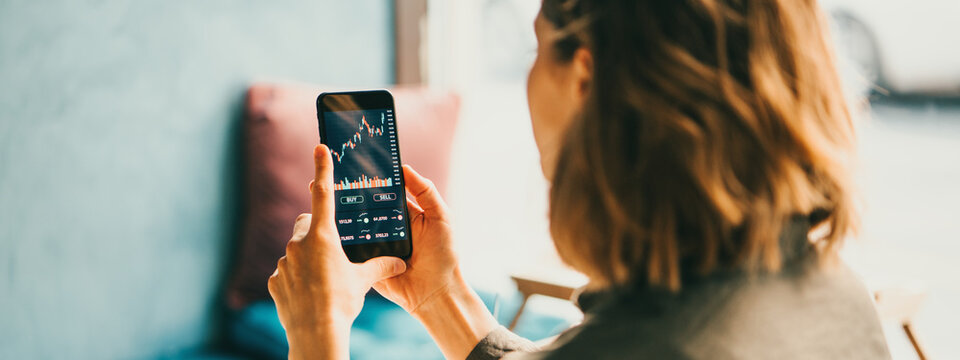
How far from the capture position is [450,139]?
1.61 metres

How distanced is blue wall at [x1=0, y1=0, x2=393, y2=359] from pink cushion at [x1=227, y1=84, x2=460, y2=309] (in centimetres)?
7

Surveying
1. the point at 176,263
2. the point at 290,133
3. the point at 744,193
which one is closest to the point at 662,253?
the point at 744,193

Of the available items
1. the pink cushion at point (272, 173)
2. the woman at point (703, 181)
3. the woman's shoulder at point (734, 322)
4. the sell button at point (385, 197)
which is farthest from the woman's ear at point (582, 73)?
the pink cushion at point (272, 173)

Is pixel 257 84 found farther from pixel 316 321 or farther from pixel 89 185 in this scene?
pixel 316 321

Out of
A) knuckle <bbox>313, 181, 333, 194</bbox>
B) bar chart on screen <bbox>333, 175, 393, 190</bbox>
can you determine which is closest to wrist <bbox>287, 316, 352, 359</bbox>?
knuckle <bbox>313, 181, 333, 194</bbox>

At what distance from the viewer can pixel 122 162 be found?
1.35 metres

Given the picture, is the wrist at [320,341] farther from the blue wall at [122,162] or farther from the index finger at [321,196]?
the blue wall at [122,162]

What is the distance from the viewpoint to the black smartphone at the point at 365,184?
2.64ft

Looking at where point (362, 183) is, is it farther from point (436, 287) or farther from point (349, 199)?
point (436, 287)

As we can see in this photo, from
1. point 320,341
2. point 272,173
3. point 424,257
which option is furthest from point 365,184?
point 272,173

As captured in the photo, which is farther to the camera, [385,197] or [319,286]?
[385,197]

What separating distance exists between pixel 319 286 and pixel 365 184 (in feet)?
0.67

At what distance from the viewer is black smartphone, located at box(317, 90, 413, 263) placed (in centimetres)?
80

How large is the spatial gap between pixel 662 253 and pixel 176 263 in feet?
4.28
